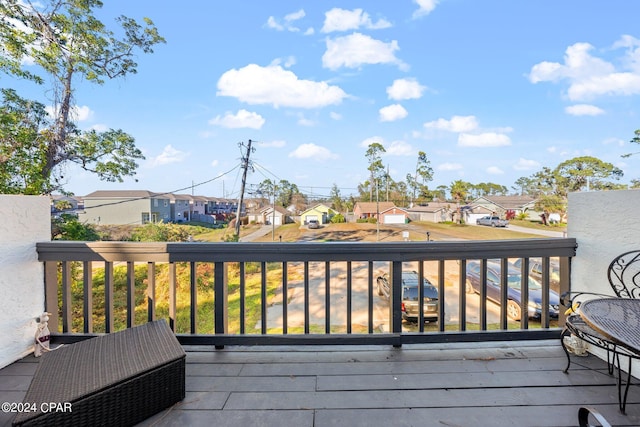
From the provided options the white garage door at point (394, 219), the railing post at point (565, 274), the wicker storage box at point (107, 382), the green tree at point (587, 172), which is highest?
the green tree at point (587, 172)

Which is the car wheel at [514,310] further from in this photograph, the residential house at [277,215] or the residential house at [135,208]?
the residential house at [277,215]

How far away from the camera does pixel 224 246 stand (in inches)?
69.7

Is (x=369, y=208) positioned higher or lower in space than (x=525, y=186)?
lower

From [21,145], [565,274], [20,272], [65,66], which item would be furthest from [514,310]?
[65,66]

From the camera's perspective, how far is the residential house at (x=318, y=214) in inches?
952

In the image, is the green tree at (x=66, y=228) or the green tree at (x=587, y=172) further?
the green tree at (x=587, y=172)

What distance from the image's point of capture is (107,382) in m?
1.13

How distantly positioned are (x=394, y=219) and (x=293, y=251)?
70.5ft

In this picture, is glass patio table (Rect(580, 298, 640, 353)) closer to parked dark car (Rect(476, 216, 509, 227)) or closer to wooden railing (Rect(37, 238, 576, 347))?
wooden railing (Rect(37, 238, 576, 347))

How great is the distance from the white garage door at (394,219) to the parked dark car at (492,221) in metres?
5.46

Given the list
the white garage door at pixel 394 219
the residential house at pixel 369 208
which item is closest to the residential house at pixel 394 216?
the white garage door at pixel 394 219

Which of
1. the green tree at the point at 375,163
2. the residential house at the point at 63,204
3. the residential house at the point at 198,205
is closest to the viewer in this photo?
the residential house at the point at 63,204

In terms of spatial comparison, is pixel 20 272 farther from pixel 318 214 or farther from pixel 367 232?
pixel 318 214

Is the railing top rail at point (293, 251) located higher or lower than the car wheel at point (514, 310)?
higher
